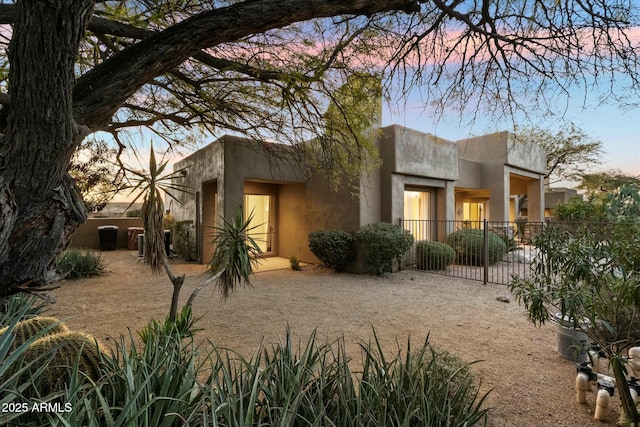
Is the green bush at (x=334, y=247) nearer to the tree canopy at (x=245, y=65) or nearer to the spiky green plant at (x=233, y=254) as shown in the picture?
the tree canopy at (x=245, y=65)

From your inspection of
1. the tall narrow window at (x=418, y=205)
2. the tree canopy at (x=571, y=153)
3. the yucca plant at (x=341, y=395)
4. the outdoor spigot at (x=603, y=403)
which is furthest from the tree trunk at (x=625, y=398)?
the tree canopy at (x=571, y=153)

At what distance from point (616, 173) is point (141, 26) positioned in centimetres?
2883

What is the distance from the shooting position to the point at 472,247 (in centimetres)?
1002

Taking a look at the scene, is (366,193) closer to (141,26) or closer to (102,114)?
(141,26)

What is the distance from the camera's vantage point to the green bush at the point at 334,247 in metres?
8.70

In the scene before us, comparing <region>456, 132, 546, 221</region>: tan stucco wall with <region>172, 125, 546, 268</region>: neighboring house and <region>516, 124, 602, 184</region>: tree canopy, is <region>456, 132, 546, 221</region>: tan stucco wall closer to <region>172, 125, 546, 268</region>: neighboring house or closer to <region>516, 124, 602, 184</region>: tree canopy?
<region>172, 125, 546, 268</region>: neighboring house

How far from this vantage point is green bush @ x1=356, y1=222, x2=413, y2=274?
8180mm

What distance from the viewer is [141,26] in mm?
3496

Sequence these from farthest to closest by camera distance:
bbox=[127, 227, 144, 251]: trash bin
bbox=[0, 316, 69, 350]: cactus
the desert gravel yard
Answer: bbox=[127, 227, 144, 251]: trash bin < the desert gravel yard < bbox=[0, 316, 69, 350]: cactus

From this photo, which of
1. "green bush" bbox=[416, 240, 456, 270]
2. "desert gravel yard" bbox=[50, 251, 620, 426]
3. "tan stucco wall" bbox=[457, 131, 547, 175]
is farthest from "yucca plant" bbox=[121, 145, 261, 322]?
"tan stucco wall" bbox=[457, 131, 547, 175]

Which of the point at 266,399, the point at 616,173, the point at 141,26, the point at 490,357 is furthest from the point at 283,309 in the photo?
the point at 616,173

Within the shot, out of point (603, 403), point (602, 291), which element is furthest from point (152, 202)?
point (603, 403)

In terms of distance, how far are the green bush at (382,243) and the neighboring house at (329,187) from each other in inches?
20.1

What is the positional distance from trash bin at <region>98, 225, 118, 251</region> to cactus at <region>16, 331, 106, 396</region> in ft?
46.9
